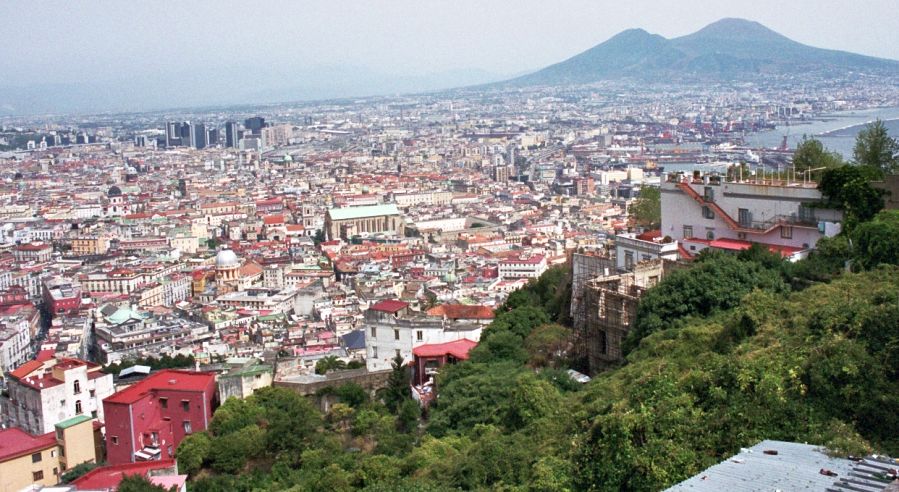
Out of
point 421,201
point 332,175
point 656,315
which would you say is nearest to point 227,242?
point 421,201

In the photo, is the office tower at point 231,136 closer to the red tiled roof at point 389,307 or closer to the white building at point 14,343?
the white building at point 14,343

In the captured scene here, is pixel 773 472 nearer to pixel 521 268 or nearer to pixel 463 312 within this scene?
pixel 463 312

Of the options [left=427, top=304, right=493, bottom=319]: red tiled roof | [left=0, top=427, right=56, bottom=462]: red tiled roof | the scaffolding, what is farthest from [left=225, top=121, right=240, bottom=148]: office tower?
the scaffolding

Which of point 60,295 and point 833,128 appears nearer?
point 60,295

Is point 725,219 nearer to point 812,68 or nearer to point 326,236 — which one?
point 326,236

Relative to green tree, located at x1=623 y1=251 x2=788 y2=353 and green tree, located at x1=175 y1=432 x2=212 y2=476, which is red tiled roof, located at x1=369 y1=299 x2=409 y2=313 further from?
green tree, located at x1=623 y1=251 x2=788 y2=353

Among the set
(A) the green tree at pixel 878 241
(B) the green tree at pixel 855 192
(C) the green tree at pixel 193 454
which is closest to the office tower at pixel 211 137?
(C) the green tree at pixel 193 454

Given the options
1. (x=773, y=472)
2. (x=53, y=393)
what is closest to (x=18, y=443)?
(x=53, y=393)
